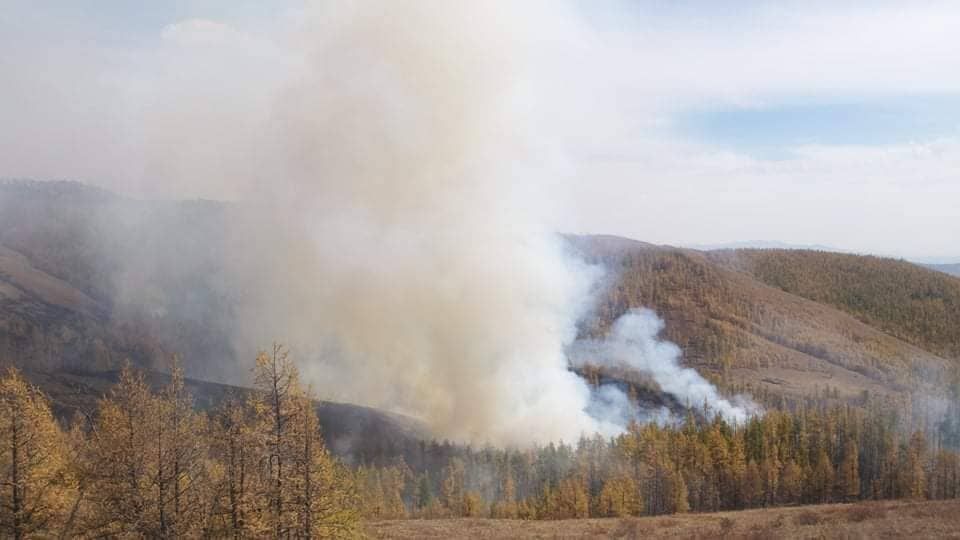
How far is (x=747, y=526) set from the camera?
52.0 metres

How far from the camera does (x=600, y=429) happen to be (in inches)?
4840

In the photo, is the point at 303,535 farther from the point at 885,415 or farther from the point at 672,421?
the point at 672,421

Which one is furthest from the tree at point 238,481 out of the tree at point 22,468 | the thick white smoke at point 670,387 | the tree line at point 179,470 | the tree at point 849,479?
the thick white smoke at point 670,387

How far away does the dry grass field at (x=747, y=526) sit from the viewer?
42031mm

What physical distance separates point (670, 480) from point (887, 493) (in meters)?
33.4

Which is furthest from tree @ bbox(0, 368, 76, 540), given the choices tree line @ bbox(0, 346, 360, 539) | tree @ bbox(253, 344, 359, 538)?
tree @ bbox(253, 344, 359, 538)

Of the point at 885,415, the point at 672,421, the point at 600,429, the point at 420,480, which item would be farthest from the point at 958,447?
the point at 420,480

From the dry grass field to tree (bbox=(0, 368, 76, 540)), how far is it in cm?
2490

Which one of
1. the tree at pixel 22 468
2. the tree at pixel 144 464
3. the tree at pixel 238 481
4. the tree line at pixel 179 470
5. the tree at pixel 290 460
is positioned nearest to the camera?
the tree at pixel 238 481

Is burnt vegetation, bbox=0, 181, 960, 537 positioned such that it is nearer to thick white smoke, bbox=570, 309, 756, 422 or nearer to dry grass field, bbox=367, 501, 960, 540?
dry grass field, bbox=367, 501, 960, 540

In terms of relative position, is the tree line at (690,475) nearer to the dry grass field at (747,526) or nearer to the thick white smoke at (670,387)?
the dry grass field at (747,526)

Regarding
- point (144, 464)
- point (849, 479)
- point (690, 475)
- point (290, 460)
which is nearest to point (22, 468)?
point (144, 464)

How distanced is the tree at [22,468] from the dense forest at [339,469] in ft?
0.23

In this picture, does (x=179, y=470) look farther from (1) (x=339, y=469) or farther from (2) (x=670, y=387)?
(2) (x=670, y=387)
